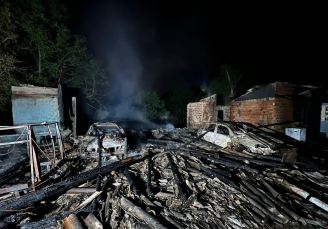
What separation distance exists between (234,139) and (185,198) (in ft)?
13.9

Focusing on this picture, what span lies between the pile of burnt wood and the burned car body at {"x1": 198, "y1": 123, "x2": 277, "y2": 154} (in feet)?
1.42

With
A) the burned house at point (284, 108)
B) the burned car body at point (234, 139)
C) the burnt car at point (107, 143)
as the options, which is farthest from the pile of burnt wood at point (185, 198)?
the burned house at point (284, 108)

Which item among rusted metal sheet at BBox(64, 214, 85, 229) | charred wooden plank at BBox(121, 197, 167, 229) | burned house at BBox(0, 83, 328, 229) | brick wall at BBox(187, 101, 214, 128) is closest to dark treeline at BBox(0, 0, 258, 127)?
brick wall at BBox(187, 101, 214, 128)

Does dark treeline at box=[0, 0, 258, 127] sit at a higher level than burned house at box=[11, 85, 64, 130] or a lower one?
higher

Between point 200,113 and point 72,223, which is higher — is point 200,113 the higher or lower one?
the higher one

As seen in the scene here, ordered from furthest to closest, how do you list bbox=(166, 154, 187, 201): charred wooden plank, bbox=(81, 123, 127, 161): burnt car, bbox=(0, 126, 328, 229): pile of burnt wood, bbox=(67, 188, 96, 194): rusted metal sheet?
bbox=(81, 123, 127, 161): burnt car, bbox=(67, 188, 96, 194): rusted metal sheet, bbox=(166, 154, 187, 201): charred wooden plank, bbox=(0, 126, 328, 229): pile of burnt wood

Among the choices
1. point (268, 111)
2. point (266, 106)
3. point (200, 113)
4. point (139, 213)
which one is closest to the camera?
point (139, 213)

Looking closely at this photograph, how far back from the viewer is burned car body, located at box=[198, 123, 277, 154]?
227 inches

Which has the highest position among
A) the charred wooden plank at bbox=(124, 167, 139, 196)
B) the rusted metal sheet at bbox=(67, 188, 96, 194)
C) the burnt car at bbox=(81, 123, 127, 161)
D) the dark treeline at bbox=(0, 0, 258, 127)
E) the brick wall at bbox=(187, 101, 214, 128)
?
the dark treeline at bbox=(0, 0, 258, 127)

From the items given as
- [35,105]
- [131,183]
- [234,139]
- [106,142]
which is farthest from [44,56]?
[234,139]

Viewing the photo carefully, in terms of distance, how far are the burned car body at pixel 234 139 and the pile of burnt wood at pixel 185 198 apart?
1.42ft

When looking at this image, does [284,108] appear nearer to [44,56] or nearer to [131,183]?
[131,183]

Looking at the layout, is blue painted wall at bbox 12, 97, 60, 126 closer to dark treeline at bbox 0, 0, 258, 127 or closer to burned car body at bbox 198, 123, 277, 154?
dark treeline at bbox 0, 0, 258, 127

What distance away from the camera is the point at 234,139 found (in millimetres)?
6512
